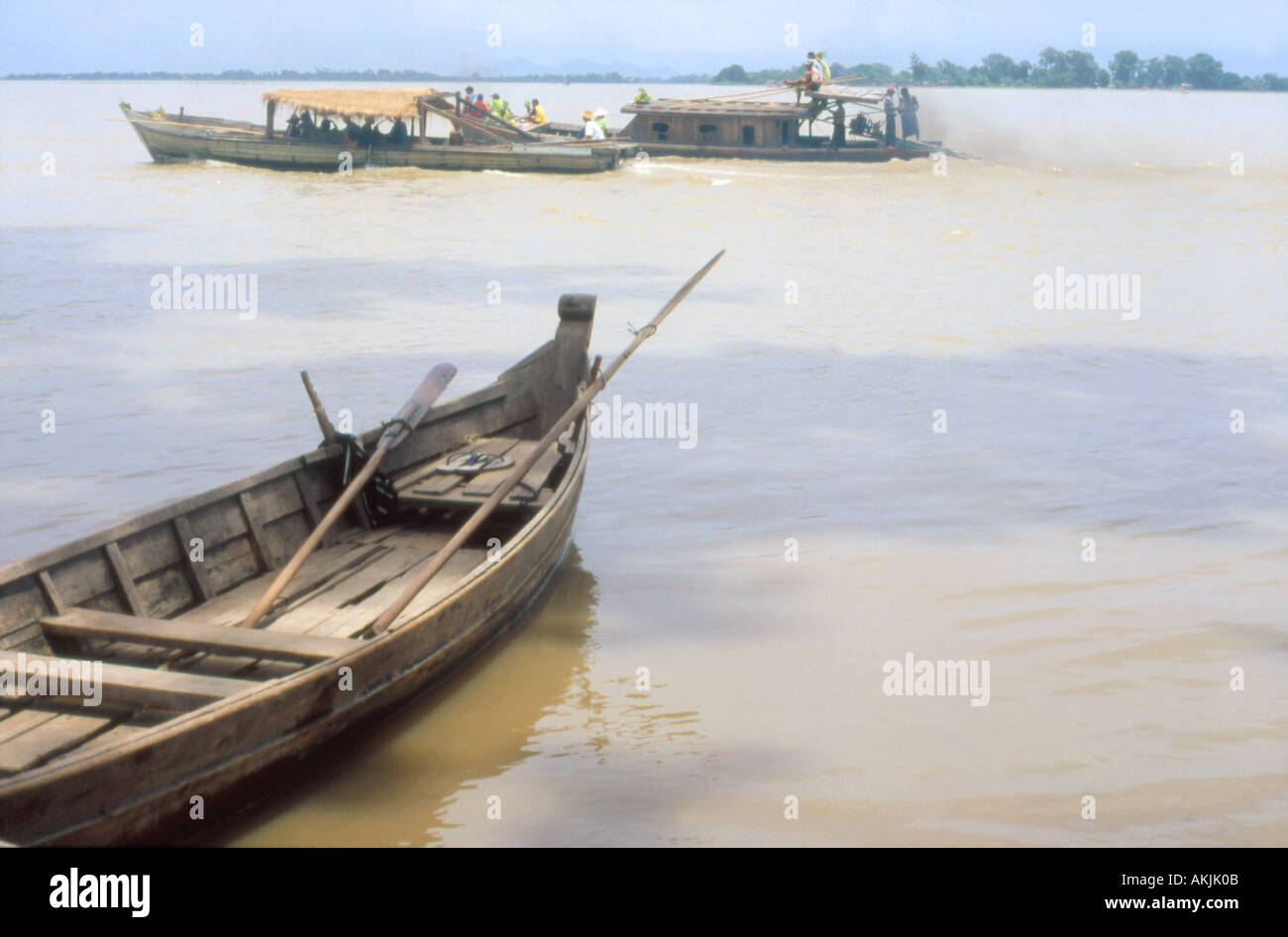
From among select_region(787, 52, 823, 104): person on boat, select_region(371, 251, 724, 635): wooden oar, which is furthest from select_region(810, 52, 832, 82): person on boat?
select_region(371, 251, 724, 635): wooden oar

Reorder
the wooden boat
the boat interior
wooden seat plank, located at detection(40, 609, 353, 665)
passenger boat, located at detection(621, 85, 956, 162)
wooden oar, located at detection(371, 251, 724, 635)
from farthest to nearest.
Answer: passenger boat, located at detection(621, 85, 956, 162) → wooden oar, located at detection(371, 251, 724, 635) → wooden seat plank, located at detection(40, 609, 353, 665) → the boat interior → the wooden boat

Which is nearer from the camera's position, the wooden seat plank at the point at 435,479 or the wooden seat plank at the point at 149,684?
the wooden seat plank at the point at 149,684

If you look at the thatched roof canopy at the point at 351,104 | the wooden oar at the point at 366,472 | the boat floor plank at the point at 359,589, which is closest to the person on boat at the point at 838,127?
the thatched roof canopy at the point at 351,104

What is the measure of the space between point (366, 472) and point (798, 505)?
3.55 metres

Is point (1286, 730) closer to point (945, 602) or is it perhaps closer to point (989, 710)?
point (989, 710)

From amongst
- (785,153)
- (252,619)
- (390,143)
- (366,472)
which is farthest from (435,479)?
(785,153)

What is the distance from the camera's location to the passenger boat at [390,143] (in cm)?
3139

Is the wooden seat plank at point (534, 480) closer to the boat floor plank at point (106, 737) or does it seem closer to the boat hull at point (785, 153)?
the boat floor plank at point (106, 737)

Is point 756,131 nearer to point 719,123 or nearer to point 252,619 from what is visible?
point 719,123

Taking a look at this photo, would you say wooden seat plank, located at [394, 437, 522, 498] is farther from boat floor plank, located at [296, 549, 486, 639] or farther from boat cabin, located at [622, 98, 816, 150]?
boat cabin, located at [622, 98, 816, 150]

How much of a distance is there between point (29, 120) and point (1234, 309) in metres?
69.5

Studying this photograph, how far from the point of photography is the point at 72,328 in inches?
555

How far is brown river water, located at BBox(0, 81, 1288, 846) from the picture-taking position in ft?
17.4
